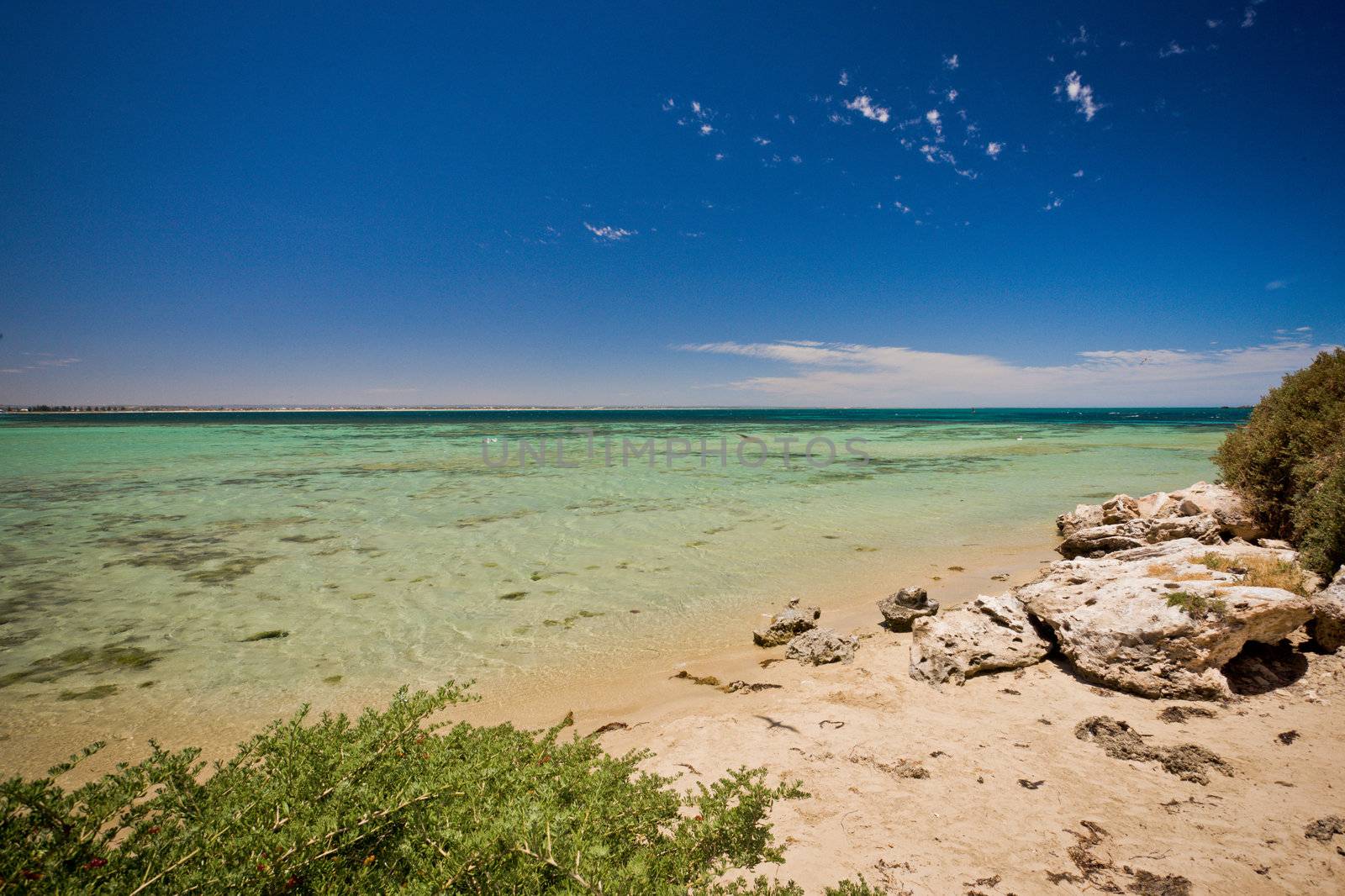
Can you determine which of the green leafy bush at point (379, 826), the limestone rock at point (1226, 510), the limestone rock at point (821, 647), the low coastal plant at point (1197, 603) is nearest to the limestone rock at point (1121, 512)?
the limestone rock at point (1226, 510)

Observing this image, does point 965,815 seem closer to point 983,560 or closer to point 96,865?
point 96,865

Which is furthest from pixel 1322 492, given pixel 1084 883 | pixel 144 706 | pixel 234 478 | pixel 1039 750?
pixel 234 478

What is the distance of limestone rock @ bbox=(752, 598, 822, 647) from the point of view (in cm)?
630

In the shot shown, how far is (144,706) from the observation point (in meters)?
5.14

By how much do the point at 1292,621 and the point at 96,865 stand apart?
26.5 ft

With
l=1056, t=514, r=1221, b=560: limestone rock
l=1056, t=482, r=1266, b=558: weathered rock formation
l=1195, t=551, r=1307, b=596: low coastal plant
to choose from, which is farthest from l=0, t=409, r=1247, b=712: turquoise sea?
l=1195, t=551, r=1307, b=596: low coastal plant

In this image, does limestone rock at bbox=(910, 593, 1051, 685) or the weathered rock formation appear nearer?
limestone rock at bbox=(910, 593, 1051, 685)

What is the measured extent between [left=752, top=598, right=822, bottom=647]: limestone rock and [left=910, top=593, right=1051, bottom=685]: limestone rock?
4.22 feet

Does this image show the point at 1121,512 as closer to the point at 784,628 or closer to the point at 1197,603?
the point at 1197,603

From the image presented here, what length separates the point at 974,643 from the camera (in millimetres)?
5188

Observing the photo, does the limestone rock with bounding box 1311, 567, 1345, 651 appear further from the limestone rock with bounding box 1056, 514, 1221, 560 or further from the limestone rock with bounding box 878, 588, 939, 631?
the limestone rock with bounding box 1056, 514, 1221, 560

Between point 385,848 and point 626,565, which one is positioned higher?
point 385,848

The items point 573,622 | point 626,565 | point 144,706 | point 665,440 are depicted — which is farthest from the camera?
point 665,440

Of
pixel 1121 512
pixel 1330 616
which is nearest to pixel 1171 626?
pixel 1330 616
